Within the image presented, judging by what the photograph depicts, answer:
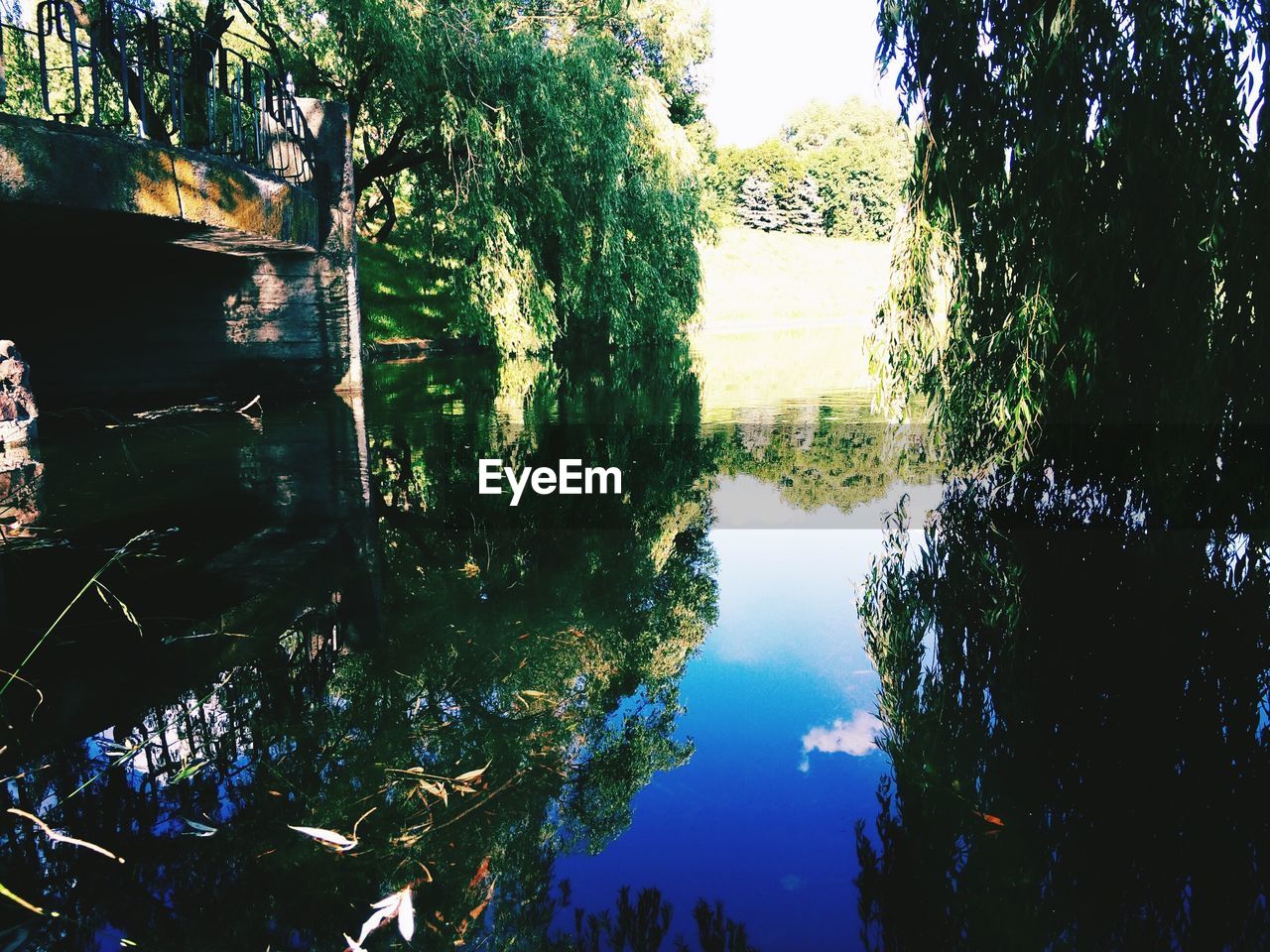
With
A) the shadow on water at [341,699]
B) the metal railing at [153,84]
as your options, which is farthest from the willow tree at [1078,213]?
the metal railing at [153,84]

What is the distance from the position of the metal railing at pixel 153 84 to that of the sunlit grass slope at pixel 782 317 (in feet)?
16.8

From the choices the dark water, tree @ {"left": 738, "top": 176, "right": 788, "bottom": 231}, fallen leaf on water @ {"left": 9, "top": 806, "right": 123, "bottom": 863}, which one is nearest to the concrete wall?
the dark water

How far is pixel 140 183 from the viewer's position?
20.2ft

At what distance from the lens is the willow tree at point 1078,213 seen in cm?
390

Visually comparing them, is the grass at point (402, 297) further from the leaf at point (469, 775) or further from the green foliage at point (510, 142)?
the leaf at point (469, 775)

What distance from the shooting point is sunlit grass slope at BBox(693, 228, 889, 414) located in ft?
39.5

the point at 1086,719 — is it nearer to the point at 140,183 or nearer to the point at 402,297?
the point at 140,183

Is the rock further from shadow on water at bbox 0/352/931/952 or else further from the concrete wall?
shadow on water at bbox 0/352/931/952

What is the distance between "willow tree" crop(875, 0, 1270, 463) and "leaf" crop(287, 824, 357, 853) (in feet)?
11.4

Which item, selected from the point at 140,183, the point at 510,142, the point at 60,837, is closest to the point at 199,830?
the point at 60,837

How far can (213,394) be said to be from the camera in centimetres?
1073

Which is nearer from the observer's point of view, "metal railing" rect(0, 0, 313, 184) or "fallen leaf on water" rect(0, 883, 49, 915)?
"fallen leaf on water" rect(0, 883, 49, 915)

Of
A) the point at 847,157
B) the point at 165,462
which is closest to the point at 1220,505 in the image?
the point at 165,462

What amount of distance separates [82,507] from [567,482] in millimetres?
2785
